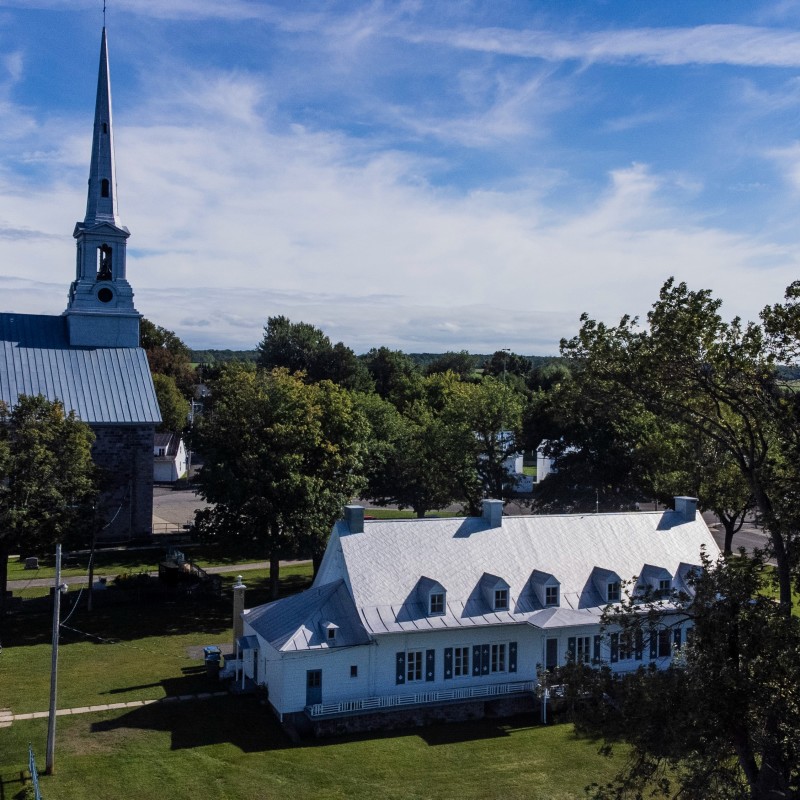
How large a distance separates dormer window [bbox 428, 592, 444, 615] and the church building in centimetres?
2746

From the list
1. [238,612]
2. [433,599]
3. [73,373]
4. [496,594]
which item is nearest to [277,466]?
[238,612]

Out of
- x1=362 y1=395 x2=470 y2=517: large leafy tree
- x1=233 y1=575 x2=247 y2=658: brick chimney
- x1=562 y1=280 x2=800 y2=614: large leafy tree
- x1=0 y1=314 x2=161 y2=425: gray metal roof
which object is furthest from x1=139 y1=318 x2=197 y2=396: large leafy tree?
x1=562 y1=280 x2=800 y2=614: large leafy tree

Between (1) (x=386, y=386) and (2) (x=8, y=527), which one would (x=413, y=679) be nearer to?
(2) (x=8, y=527)

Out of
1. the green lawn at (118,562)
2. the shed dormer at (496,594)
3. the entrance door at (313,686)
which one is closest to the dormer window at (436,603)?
the shed dormer at (496,594)

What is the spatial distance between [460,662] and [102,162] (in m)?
40.2

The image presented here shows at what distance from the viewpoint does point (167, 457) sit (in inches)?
3049

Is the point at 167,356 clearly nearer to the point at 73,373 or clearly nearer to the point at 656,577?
the point at 73,373

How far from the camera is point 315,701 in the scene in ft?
80.8

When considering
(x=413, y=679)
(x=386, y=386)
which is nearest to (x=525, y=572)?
(x=413, y=679)

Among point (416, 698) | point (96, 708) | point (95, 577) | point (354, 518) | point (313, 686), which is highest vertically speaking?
point (354, 518)

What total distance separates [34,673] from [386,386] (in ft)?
261

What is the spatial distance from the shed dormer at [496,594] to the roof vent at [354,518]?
4.86m

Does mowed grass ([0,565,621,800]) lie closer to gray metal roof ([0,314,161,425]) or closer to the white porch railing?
the white porch railing

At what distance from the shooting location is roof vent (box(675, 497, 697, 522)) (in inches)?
1271
